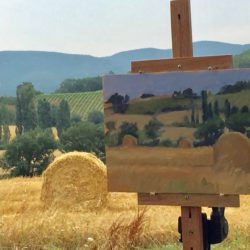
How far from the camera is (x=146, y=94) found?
14.6ft

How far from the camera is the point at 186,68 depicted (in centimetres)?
437

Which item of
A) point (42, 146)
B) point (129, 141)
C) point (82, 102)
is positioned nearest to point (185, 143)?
point (129, 141)

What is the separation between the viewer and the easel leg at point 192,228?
4.45 meters

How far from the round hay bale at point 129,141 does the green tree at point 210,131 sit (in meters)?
0.47

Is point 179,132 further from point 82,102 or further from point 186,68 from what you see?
point 82,102

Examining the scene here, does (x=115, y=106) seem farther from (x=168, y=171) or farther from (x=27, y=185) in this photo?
(x=27, y=185)

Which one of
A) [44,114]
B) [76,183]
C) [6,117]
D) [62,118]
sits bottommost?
[6,117]

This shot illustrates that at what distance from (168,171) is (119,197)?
864cm

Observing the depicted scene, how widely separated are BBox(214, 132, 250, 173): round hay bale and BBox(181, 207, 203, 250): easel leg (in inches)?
16.0

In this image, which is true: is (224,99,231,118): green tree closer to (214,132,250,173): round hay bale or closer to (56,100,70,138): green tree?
(214,132,250,173): round hay bale

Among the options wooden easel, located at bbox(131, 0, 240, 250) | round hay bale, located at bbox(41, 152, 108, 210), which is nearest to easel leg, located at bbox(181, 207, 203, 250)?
wooden easel, located at bbox(131, 0, 240, 250)

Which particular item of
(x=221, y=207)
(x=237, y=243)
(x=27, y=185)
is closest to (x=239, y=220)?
(x=237, y=243)

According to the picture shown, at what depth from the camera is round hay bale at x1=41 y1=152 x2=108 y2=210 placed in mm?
12281

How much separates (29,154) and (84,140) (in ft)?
17.0
